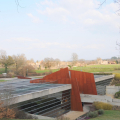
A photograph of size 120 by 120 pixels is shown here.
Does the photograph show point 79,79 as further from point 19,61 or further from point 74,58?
point 74,58

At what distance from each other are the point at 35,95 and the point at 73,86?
5.70 metres

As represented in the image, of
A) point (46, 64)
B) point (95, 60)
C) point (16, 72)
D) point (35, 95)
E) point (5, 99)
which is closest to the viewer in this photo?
point (5, 99)

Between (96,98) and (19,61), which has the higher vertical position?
(19,61)

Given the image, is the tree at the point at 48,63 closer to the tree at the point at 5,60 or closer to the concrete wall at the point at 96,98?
the tree at the point at 5,60

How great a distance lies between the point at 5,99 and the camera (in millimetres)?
8516

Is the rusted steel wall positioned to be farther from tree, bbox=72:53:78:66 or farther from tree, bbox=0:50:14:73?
tree, bbox=72:53:78:66

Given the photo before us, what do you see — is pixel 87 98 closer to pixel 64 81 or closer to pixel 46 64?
Answer: pixel 64 81

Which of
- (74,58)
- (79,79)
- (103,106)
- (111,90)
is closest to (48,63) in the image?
(74,58)

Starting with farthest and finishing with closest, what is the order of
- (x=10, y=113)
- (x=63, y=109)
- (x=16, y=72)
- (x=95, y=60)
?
1. (x=95, y=60)
2. (x=16, y=72)
3. (x=63, y=109)
4. (x=10, y=113)

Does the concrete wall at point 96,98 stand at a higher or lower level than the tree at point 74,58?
lower

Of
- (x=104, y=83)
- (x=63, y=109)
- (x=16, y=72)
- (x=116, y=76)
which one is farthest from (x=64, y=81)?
(x=16, y=72)

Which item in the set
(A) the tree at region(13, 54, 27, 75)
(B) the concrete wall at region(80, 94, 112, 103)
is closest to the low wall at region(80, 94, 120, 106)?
(B) the concrete wall at region(80, 94, 112, 103)

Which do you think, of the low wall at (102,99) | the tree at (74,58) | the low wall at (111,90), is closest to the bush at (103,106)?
the low wall at (102,99)

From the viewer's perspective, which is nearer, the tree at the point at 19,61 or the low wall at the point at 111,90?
the low wall at the point at 111,90
